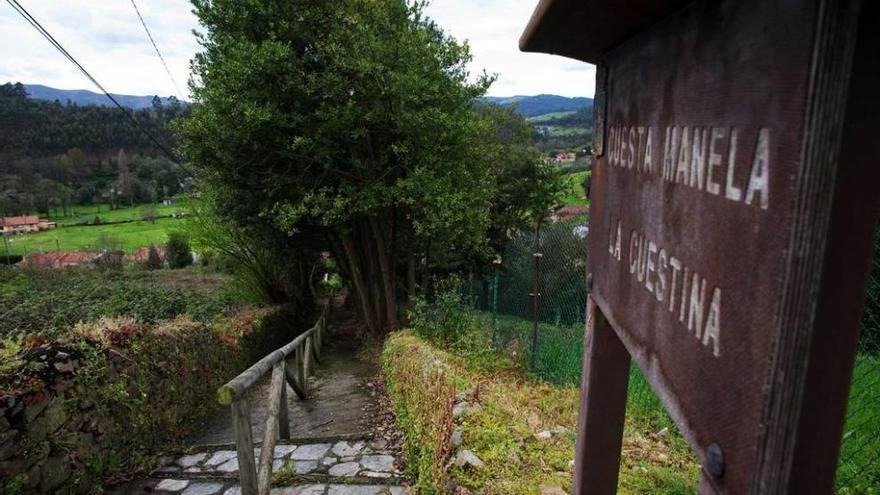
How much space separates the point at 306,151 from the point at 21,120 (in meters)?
75.3

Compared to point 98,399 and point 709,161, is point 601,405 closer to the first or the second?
point 709,161

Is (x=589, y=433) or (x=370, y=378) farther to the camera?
(x=370, y=378)

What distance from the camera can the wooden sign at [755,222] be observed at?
Result: 2.04 ft

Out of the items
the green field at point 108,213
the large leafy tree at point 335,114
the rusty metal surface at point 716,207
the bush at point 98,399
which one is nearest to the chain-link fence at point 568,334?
the large leafy tree at point 335,114

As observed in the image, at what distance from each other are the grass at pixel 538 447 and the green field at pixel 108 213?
202 feet

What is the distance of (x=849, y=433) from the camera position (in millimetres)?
3393

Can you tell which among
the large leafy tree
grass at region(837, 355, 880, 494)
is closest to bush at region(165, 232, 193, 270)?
the large leafy tree

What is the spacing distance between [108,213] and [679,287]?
254 ft

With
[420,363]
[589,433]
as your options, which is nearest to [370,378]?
[420,363]

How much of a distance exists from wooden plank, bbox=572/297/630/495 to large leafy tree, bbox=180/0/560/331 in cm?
817

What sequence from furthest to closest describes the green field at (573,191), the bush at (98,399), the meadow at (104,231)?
the meadow at (104,231)
the green field at (573,191)
the bush at (98,399)

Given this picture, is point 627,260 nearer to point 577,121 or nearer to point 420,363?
point 420,363

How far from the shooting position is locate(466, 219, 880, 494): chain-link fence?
3432 millimetres

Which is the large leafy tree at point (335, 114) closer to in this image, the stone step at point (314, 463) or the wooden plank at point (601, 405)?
the stone step at point (314, 463)
